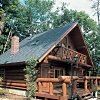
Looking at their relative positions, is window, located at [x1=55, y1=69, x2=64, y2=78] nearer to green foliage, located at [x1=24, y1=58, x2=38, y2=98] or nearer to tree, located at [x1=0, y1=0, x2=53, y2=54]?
green foliage, located at [x1=24, y1=58, x2=38, y2=98]

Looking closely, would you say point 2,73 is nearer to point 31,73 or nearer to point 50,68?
point 50,68

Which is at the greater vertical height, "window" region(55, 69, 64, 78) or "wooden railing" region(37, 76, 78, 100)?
"window" region(55, 69, 64, 78)

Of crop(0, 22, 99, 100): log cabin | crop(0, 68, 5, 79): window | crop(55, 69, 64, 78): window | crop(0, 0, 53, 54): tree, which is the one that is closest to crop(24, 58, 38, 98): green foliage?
crop(0, 22, 99, 100): log cabin

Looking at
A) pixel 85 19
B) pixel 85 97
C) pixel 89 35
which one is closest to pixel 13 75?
pixel 85 97

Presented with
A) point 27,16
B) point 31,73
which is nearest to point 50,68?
point 31,73

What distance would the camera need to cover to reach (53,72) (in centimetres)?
2169

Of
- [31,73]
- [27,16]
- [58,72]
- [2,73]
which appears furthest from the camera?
[27,16]

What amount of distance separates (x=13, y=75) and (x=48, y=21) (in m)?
26.9

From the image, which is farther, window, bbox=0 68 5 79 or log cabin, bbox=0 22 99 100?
window, bbox=0 68 5 79

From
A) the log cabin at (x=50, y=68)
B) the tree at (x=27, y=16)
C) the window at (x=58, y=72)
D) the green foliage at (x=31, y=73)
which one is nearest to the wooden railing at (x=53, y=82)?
the log cabin at (x=50, y=68)

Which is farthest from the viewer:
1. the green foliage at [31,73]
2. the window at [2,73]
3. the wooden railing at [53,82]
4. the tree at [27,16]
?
the tree at [27,16]

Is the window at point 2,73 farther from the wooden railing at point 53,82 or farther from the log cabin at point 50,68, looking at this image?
the wooden railing at point 53,82

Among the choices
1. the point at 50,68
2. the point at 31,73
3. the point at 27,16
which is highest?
the point at 27,16

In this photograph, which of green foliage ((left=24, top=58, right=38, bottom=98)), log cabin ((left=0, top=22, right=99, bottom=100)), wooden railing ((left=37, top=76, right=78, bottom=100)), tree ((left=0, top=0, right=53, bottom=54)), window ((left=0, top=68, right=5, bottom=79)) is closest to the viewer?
wooden railing ((left=37, top=76, right=78, bottom=100))
